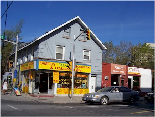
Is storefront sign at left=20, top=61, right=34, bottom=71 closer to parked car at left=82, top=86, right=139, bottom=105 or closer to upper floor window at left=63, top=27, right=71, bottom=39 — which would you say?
upper floor window at left=63, top=27, right=71, bottom=39

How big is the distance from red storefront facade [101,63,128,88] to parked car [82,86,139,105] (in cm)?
864

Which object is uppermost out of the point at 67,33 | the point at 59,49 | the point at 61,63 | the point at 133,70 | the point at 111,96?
the point at 67,33

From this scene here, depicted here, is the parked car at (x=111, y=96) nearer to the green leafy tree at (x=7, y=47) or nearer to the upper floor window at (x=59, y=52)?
the upper floor window at (x=59, y=52)

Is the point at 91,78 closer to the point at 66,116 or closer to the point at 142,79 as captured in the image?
the point at 142,79

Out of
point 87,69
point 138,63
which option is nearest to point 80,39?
point 87,69

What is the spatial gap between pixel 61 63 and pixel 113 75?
8137 millimetres

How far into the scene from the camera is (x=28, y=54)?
2653 centimetres

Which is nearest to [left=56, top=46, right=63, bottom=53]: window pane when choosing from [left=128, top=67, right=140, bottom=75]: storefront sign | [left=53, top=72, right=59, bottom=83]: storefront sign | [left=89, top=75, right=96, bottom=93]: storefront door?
[left=53, top=72, right=59, bottom=83]: storefront sign

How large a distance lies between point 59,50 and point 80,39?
9.99ft

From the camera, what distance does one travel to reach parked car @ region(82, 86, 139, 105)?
17094 millimetres

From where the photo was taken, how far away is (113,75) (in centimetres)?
2894

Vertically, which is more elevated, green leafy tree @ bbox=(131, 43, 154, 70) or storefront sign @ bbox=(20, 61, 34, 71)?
green leafy tree @ bbox=(131, 43, 154, 70)

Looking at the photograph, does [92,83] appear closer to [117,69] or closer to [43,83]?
[117,69]

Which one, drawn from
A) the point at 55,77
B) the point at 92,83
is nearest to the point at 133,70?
the point at 92,83
